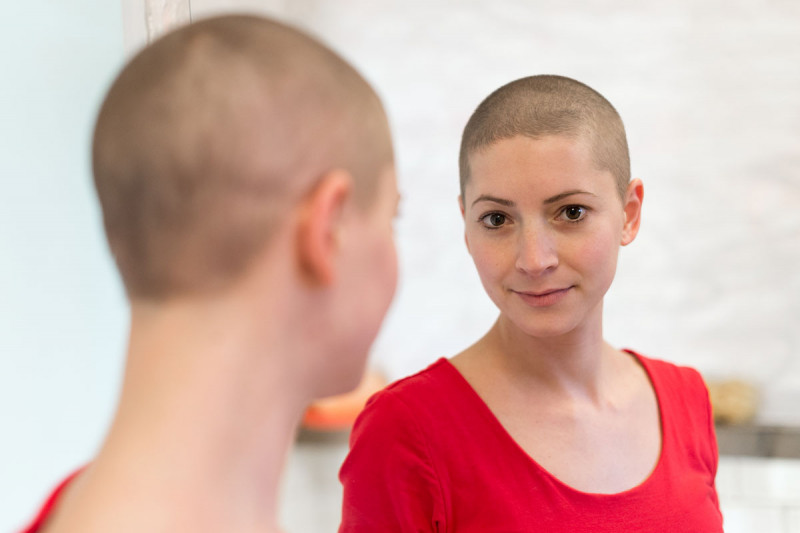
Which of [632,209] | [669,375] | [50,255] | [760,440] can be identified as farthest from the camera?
[760,440]

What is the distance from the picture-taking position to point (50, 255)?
1.63 m

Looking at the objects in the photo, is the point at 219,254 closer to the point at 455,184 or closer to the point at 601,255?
the point at 601,255

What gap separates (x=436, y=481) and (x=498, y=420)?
0.41 feet

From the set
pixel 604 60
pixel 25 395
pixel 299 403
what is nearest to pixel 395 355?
pixel 604 60

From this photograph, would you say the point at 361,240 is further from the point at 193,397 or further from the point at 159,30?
the point at 159,30

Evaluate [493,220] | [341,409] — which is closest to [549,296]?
[493,220]

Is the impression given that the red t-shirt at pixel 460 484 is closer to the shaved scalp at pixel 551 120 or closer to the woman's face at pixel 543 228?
the woman's face at pixel 543 228

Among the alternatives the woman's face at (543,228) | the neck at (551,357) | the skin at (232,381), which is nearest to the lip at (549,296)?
the woman's face at (543,228)

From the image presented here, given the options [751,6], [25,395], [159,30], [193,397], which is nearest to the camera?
[193,397]

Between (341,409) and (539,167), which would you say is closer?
(539,167)

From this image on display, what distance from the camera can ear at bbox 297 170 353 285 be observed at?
613 mm

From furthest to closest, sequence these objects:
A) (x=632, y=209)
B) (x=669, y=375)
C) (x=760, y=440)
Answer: (x=760, y=440) < (x=669, y=375) < (x=632, y=209)

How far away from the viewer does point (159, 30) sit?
1844 millimetres

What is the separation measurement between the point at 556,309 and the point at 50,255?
1006 millimetres
